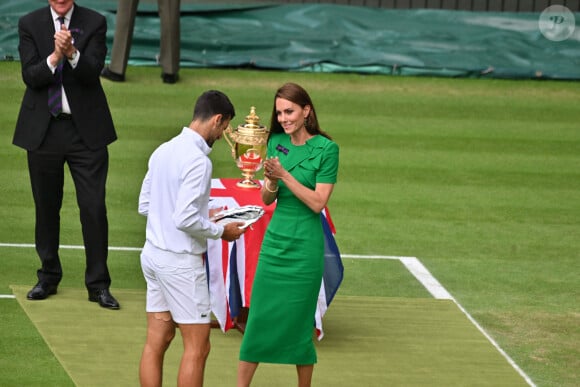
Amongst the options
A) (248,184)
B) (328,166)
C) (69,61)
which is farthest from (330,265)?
(69,61)

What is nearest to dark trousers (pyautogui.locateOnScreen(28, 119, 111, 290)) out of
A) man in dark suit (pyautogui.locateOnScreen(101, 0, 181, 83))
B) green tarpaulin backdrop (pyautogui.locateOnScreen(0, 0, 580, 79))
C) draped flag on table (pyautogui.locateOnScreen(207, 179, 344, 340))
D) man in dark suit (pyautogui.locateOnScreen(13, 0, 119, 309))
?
man in dark suit (pyautogui.locateOnScreen(13, 0, 119, 309))

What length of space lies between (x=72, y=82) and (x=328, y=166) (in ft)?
9.76

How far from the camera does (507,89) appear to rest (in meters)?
21.3

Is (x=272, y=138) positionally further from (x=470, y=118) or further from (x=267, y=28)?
(x=267, y=28)

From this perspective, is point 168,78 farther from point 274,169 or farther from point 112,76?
point 274,169

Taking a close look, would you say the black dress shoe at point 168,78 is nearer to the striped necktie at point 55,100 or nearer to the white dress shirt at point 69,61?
the white dress shirt at point 69,61

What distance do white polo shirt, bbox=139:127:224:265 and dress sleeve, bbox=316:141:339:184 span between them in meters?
0.83

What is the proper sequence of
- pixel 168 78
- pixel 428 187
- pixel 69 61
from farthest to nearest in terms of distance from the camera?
pixel 168 78 → pixel 428 187 → pixel 69 61

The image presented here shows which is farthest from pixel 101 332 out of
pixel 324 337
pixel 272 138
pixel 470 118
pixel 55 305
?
pixel 470 118

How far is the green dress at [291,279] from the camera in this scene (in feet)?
26.0

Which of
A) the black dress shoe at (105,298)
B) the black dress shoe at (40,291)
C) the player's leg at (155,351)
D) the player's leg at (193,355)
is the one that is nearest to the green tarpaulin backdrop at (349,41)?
the black dress shoe at (40,291)

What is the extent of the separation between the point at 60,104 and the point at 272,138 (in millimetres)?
2567

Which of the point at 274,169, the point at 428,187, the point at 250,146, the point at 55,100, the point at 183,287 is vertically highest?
the point at 274,169

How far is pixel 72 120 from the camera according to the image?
398 inches
